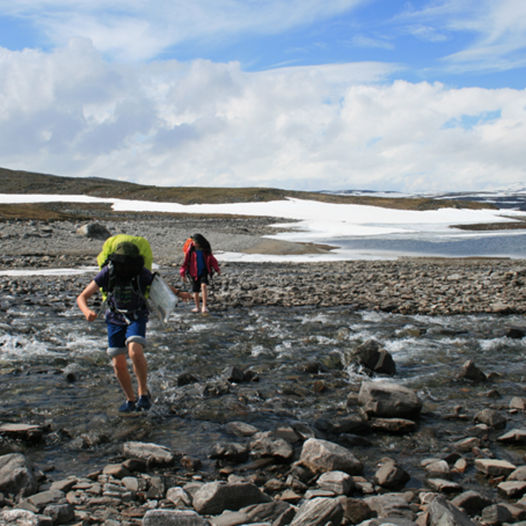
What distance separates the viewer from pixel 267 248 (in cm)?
3731

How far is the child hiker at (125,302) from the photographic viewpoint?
6.90 metres

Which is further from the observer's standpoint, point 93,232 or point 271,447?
point 93,232

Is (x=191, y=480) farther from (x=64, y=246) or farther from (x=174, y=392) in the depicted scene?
(x=64, y=246)

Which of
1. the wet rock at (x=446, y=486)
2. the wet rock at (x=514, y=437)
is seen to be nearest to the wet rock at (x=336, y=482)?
the wet rock at (x=446, y=486)

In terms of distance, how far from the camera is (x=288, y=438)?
255 inches

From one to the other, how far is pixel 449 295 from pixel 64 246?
26.5m

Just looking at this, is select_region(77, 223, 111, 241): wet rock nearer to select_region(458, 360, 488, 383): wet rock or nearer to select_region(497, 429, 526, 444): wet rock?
select_region(458, 360, 488, 383): wet rock

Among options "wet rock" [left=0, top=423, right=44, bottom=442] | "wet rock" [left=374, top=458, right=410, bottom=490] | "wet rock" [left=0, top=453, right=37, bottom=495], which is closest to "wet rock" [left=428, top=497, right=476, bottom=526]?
"wet rock" [left=374, top=458, right=410, bottom=490]

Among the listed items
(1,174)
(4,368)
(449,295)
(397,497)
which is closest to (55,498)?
(397,497)

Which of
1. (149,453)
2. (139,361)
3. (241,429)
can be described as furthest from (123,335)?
(241,429)

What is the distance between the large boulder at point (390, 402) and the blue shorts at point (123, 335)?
10.6 feet

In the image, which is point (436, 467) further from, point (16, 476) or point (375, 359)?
point (16, 476)

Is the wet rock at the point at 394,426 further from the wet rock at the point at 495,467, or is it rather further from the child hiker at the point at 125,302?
the child hiker at the point at 125,302

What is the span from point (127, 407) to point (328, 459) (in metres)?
3.09
